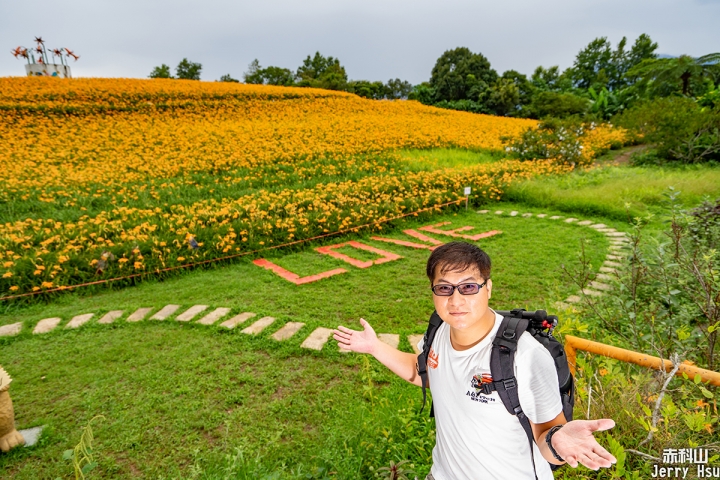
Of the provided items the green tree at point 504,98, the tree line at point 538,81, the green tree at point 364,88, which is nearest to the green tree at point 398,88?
the tree line at point 538,81

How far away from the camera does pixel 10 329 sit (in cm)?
407

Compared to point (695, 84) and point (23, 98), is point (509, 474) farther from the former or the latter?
point (695, 84)

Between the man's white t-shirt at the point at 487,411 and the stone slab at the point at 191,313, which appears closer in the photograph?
the man's white t-shirt at the point at 487,411

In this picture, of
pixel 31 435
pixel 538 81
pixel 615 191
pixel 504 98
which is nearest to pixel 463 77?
pixel 504 98

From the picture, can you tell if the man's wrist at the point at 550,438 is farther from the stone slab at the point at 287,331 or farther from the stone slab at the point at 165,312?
the stone slab at the point at 165,312

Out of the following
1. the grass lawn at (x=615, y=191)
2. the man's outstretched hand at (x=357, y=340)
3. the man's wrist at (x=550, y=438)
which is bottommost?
the grass lawn at (x=615, y=191)

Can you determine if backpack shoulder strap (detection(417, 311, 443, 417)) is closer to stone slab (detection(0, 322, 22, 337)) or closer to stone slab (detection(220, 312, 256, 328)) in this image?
stone slab (detection(220, 312, 256, 328))

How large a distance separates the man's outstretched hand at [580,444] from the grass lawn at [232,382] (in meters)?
1.09

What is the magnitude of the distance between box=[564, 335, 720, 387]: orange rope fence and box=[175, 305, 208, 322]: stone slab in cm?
360

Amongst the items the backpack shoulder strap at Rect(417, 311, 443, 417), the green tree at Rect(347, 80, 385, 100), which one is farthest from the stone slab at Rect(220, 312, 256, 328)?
the green tree at Rect(347, 80, 385, 100)

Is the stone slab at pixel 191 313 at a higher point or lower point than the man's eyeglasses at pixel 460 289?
lower

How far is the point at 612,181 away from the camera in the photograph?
9422 mm

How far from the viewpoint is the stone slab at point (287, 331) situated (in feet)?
12.4

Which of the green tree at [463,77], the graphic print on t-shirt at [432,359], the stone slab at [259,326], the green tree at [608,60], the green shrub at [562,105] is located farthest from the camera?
the green tree at [608,60]
